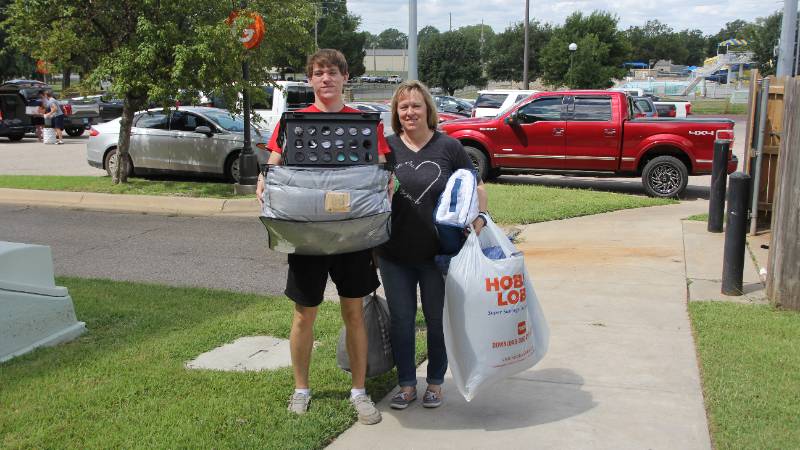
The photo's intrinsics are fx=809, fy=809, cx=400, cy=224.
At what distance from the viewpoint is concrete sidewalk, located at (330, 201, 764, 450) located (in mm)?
4043

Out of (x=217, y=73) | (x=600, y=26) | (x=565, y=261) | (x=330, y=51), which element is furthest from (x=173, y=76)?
(x=600, y=26)

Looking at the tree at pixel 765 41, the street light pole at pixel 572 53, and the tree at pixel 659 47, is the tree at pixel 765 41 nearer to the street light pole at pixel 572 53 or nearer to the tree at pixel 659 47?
the street light pole at pixel 572 53

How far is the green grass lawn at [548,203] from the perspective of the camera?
11005 millimetres

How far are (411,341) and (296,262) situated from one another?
0.82 m

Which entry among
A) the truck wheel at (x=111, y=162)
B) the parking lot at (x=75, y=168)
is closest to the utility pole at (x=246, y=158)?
the truck wheel at (x=111, y=162)

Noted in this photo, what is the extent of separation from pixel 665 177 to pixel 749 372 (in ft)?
30.1

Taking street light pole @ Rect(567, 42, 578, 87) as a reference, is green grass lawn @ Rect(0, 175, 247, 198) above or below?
below

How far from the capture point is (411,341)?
4.38 metres

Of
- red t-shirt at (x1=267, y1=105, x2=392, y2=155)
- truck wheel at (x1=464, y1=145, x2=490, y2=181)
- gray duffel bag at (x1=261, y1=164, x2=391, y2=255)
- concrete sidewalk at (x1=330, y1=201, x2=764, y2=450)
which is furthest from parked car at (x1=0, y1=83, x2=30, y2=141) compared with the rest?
gray duffel bag at (x1=261, y1=164, x2=391, y2=255)

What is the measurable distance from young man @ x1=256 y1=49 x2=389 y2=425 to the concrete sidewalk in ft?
0.97

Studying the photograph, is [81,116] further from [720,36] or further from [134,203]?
[720,36]

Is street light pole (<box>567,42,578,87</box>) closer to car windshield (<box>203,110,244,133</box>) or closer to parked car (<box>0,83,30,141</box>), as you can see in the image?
parked car (<box>0,83,30,141</box>)

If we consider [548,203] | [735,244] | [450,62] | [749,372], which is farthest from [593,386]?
[450,62]

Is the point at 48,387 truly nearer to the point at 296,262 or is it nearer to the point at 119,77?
the point at 296,262
